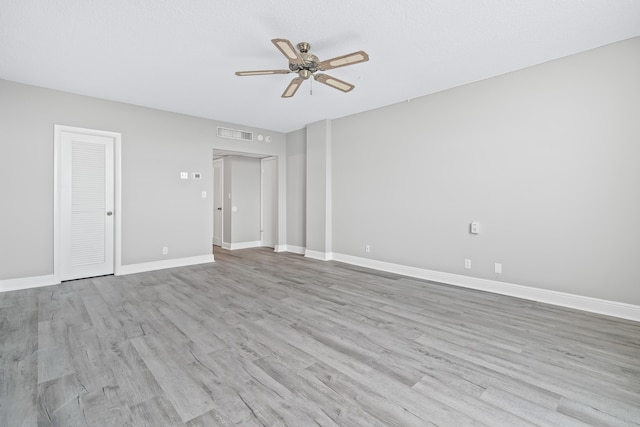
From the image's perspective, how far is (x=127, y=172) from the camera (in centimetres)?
486

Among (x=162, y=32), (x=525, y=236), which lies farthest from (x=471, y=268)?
(x=162, y=32)

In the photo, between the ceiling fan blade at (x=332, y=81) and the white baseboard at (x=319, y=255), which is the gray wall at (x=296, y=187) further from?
the ceiling fan blade at (x=332, y=81)

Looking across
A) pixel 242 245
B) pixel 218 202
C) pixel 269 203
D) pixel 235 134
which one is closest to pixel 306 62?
pixel 235 134

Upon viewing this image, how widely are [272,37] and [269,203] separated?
5.07 m

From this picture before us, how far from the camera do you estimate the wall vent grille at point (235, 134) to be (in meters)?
6.02

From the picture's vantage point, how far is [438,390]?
187 cm

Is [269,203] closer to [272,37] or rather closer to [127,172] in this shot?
[127,172]

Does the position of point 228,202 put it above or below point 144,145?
below

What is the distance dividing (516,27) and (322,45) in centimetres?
186

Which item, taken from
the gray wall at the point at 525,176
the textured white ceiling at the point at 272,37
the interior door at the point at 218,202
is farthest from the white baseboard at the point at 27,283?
the gray wall at the point at 525,176

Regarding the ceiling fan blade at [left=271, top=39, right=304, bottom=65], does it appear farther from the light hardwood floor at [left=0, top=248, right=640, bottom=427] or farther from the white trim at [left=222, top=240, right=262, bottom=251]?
the white trim at [left=222, top=240, right=262, bottom=251]

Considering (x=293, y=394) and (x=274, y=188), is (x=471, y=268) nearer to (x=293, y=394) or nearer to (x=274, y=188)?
(x=293, y=394)

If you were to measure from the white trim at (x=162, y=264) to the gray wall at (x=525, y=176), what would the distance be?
11.0 feet

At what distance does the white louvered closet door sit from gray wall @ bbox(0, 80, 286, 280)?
0.58 feet
